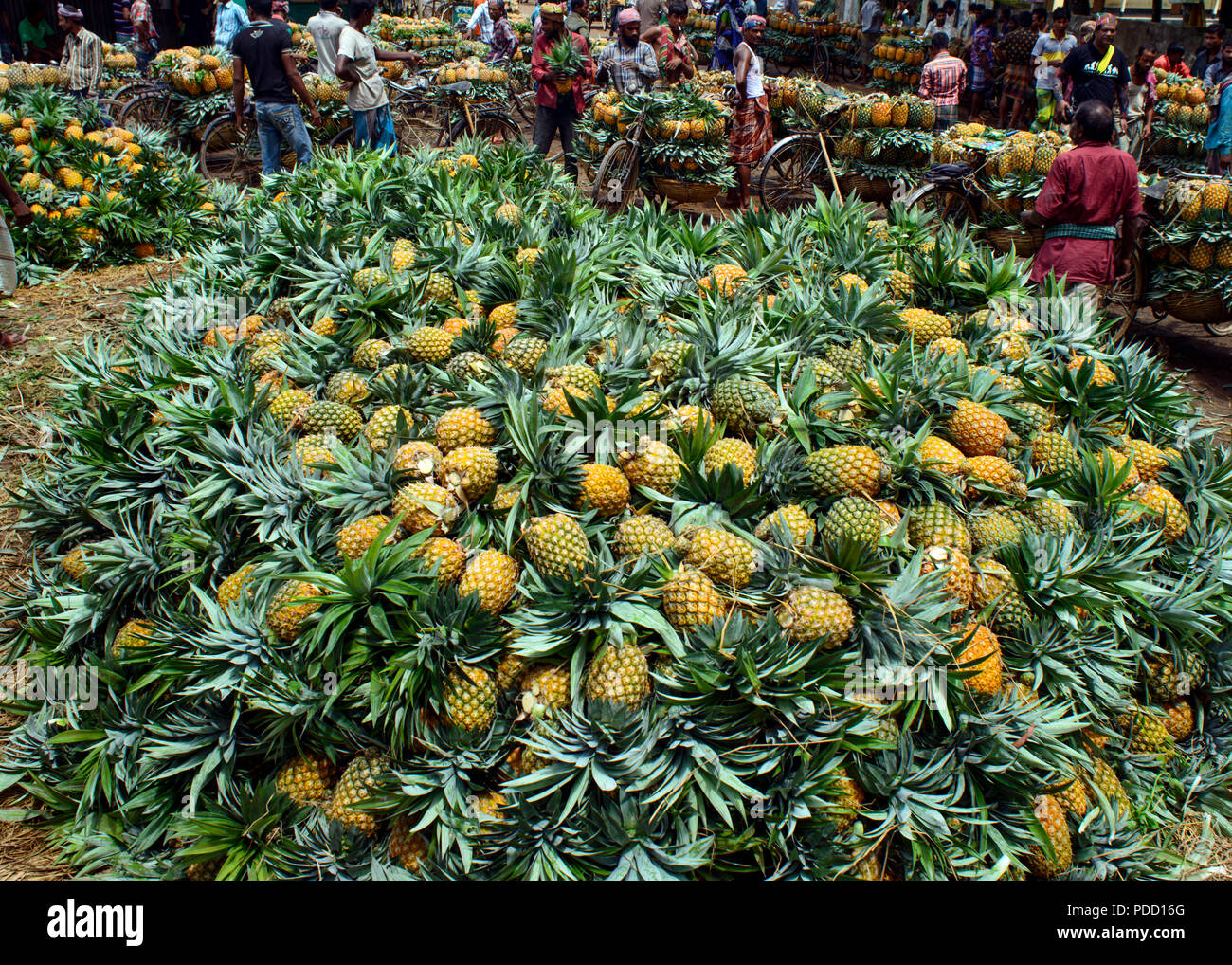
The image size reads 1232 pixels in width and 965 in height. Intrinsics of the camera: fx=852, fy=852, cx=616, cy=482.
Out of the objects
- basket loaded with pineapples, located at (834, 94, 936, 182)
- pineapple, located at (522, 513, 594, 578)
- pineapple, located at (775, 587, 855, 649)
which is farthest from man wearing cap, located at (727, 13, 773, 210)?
pineapple, located at (775, 587, 855, 649)

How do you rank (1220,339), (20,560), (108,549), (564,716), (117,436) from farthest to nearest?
1. (1220,339)
2. (20,560)
3. (117,436)
4. (108,549)
5. (564,716)

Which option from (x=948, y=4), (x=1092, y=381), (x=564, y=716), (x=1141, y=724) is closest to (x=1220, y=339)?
(x=1092, y=381)

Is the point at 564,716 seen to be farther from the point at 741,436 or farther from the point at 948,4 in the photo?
the point at 948,4

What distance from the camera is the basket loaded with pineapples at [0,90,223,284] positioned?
763 cm

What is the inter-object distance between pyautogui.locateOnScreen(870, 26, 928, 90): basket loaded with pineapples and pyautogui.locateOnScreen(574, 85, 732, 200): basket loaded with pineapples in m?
10.7

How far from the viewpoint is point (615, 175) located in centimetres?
926

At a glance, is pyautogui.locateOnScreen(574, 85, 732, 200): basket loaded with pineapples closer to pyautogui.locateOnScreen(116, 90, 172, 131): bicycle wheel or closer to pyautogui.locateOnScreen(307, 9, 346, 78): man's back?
pyautogui.locateOnScreen(307, 9, 346, 78): man's back

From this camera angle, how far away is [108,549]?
3.03m

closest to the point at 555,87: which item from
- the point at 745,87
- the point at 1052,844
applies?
the point at 745,87

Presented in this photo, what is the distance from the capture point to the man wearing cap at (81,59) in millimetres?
10719

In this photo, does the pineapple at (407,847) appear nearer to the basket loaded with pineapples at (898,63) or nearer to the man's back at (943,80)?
the man's back at (943,80)

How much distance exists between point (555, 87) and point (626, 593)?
9147 mm

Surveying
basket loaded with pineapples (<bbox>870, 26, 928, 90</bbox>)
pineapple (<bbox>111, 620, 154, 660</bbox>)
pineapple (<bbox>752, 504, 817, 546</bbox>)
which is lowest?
pineapple (<bbox>111, 620, 154, 660</bbox>)
